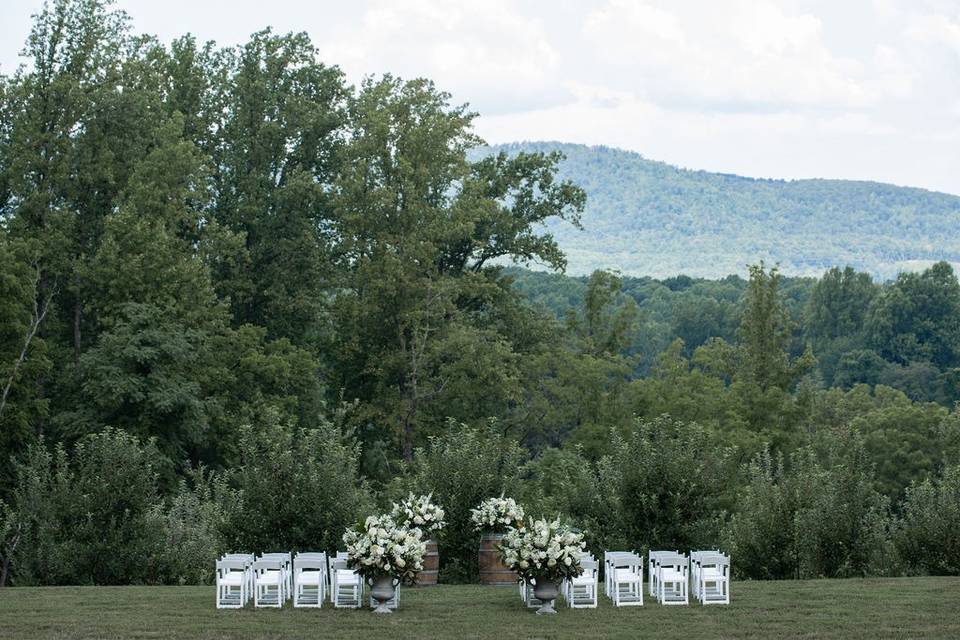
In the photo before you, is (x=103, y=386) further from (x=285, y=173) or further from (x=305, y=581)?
(x=305, y=581)

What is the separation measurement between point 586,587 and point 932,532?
9.02 meters

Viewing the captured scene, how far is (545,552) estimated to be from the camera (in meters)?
18.1

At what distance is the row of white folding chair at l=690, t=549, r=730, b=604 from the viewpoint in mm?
→ 19156

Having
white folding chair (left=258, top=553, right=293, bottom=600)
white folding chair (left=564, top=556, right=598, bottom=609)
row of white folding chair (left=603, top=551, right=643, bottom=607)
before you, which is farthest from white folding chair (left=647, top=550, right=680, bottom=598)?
white folding chair (left=258, top=553, right=293, bottom=600)

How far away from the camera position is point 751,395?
56.2 metres

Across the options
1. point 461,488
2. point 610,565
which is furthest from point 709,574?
point 461,488

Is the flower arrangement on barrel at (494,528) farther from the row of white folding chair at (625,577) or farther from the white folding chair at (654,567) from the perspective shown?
the white folding chair at (654,567)

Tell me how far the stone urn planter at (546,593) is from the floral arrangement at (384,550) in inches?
65.3

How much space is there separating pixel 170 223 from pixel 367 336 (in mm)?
8674

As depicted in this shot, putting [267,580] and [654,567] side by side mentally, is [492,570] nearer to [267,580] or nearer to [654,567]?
[654,567]

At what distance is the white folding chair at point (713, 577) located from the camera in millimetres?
19141

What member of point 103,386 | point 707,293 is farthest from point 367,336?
point 707,293

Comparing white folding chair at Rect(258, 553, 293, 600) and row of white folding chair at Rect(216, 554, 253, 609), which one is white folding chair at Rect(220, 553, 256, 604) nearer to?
row of white folding chair at Rect(216, 554, 253, 609)

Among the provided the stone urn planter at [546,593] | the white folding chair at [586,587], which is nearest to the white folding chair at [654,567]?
the white folding chair at [586,587]
